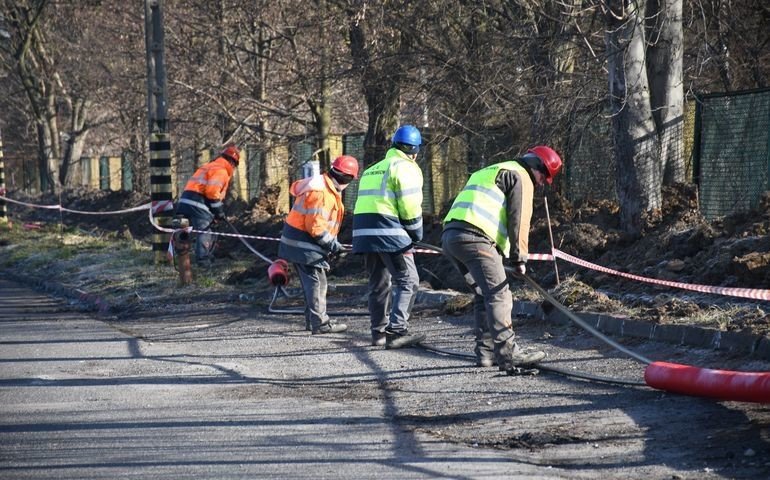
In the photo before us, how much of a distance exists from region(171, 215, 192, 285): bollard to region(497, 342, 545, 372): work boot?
7.53 metres

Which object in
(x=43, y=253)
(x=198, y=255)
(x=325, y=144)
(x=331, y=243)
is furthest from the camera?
(x=43, y=253)

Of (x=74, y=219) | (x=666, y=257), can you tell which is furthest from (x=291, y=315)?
(x=74, y=219)

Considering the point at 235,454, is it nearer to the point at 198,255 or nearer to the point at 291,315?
the point at 291,315

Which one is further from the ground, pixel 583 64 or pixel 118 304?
pixel 583 64

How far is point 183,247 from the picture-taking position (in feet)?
51.0

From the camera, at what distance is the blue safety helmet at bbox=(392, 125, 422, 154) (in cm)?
1045

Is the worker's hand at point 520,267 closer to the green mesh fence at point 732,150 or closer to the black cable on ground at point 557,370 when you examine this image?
the black cable on ground at point 557,370

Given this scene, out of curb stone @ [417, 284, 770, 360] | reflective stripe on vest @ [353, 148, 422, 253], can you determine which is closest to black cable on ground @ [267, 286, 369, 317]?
curb stone @ [417, 284, 770, 360]

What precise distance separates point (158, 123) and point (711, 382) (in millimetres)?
12892

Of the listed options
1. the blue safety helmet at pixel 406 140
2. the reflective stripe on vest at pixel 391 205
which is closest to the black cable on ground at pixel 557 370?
the reflective stripe on vest at pixel 391 205

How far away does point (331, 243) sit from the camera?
1150cm

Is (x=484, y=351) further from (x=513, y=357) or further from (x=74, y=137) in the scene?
(x=74, y=137)

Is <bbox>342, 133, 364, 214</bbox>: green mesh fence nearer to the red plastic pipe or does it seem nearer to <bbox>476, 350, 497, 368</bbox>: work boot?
<bbox>476, 350, 497, 368</bbox>: work boot

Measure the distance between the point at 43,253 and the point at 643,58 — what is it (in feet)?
46.1
